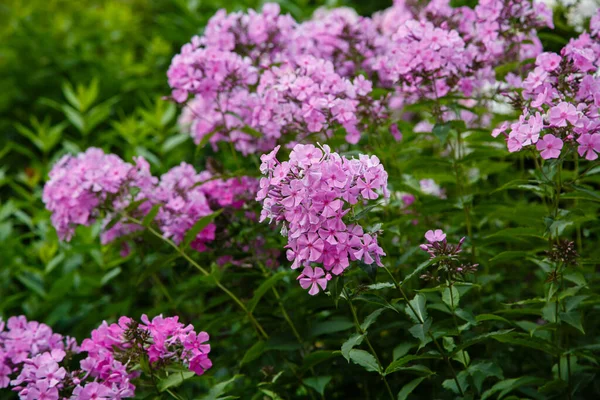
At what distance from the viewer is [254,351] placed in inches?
119

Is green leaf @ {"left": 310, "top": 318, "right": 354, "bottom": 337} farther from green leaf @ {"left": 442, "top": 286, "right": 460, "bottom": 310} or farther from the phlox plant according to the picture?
green leaf @ {"left": 442, "top": 286, "right": 460, "bottom": 310}

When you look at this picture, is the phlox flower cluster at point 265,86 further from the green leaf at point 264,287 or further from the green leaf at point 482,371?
the green leaf at point 482,371

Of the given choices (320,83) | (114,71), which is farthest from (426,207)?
(114,71)

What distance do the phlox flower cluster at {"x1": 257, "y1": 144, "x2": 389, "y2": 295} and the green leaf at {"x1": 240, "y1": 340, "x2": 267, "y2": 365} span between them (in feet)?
2.50

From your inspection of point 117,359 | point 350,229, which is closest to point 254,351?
point 117,359

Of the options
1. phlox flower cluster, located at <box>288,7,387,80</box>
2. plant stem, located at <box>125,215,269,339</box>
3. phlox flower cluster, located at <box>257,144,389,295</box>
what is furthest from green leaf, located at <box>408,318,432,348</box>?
phlox flower cluster, located at <box>288,7,387,80</box>

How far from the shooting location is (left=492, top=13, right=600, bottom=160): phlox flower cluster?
7.99 ft

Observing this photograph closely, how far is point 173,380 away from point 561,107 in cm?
154

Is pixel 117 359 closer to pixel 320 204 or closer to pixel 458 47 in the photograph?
pixel 320 204

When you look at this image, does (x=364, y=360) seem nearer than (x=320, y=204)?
No

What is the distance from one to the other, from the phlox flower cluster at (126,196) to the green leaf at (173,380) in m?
0.81

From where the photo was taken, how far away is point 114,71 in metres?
6.55

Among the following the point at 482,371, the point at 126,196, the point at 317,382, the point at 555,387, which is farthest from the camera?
the point at 126,196

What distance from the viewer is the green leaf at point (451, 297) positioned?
8.36 feet
